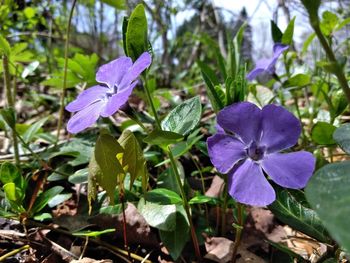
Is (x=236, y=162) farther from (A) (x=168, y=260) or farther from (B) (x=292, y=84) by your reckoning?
(B) (x=292, y=84)

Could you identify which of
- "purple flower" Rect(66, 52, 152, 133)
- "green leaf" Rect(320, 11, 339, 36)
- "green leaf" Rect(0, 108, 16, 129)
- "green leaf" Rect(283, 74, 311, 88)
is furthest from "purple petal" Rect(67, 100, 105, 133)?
"green leaf" Rect(320, 11, 339, 36)

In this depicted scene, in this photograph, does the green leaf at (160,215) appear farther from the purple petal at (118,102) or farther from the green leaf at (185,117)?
the purple petal at (118,102)

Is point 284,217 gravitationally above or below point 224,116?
below

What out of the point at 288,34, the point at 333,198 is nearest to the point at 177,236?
the point at 333,198

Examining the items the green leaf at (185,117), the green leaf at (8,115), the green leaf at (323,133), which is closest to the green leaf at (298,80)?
the green leaf at (323,133)

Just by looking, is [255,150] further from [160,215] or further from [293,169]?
[160,215]

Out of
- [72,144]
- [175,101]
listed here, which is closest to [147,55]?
[72,144]
